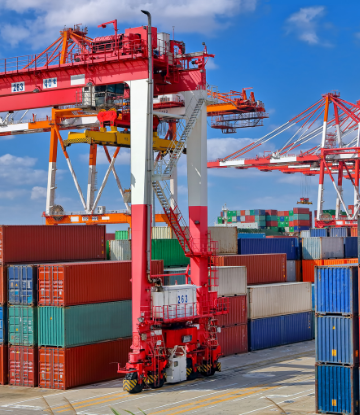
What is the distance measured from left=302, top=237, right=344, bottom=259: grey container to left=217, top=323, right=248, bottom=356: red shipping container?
12873 millimetres

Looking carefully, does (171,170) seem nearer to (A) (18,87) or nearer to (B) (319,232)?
(A) (18,87)

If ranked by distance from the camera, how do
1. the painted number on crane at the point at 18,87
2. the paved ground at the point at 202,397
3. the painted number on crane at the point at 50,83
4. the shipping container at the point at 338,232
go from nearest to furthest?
the paved ground at the point at 202,397
the painted number on crane at the point at 50,83
the painted number on crane at the point at 18,87
the shipping container at the point at 338,232

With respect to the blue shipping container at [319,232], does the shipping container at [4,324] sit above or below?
below

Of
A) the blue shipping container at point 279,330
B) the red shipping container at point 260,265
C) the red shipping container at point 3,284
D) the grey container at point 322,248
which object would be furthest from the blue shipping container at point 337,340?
the grey container at point 322,248

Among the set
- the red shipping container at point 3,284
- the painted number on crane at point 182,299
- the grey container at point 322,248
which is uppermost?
the grey container at point 322,248

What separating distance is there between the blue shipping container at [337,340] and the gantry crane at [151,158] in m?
7.72

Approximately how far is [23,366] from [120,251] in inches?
393

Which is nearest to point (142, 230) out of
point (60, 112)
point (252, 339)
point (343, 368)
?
point (343, 368)

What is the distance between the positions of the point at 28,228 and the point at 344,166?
64.4 metres

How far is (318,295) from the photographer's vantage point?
2631cm

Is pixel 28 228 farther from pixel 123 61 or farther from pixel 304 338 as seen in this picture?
pixel 304 338

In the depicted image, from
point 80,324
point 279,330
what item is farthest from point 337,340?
point 279,330

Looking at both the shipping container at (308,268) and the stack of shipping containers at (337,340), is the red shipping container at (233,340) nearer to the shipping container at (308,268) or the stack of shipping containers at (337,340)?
the shipping container at (308,268)

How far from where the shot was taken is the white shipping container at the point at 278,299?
136 ft
